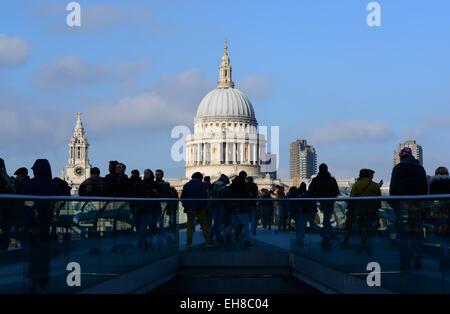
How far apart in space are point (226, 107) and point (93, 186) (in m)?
165

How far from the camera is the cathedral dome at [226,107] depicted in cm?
18538

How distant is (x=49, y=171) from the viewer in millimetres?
16219

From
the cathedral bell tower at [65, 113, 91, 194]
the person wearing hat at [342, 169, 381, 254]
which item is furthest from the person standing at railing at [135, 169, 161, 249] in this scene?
the cathedral bell tower at [65, 113, 91, 194]

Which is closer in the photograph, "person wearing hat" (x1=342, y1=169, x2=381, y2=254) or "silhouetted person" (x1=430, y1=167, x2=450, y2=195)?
"person wearing hat" (x1=342, y1=169, x2=381, y2=254)

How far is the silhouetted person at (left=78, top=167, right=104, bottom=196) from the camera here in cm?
2181

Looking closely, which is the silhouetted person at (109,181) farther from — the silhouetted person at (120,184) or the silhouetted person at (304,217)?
the silhouetted person at (304,217)

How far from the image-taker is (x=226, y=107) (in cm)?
18612

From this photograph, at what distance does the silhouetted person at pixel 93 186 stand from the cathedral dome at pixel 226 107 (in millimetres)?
161981

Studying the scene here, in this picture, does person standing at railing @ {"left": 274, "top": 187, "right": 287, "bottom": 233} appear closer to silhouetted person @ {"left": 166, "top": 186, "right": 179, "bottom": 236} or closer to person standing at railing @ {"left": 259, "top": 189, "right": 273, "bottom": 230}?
person standing at railing @ {"left": 259, "top": 189, "right": 273, "bottom": 230}

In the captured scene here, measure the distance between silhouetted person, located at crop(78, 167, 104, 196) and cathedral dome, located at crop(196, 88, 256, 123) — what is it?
161981 mm

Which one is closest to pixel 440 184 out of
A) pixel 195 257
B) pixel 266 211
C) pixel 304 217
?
pixel 304 217

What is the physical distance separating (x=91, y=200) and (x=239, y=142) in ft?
537

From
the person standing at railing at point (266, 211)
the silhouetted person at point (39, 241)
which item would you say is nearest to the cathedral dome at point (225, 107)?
the person standing at railing at point (266, 211)
